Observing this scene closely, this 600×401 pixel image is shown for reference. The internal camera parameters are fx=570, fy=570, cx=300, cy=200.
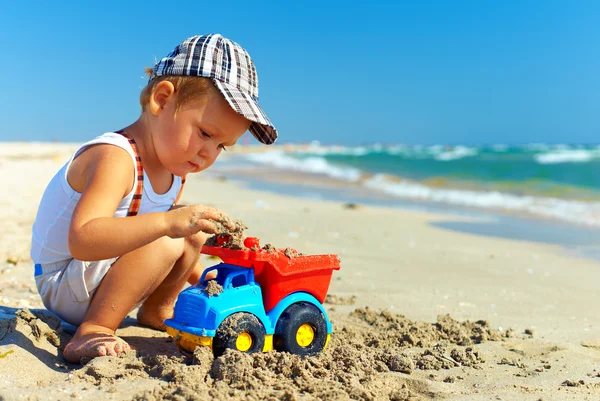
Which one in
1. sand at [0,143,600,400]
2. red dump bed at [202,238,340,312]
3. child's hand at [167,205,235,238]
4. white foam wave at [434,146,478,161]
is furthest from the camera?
white foam wave at [434,146,478,161]

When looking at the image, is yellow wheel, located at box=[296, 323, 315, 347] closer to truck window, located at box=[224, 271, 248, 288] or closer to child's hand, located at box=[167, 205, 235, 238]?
truck window, located at box=[224, 271, 248, 288]

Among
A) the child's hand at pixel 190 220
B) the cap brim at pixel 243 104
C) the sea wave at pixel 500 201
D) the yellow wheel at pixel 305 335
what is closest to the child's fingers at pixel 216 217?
the child's hand at pixel 190 220

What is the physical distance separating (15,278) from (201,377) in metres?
2.34

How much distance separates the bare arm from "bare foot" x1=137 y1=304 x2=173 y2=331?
0.83 metres

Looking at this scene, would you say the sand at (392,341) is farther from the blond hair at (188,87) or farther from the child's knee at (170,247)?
the blond hair at (188,87)

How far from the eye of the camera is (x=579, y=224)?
7613mm

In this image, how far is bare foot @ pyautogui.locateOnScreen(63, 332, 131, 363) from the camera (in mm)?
2273

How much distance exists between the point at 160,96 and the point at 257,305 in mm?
929

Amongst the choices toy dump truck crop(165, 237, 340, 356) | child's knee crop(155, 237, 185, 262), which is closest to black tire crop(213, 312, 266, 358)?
toy dump truck crop(165, 237, 340, 356)

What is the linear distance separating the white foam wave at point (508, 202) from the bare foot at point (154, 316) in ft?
21.5

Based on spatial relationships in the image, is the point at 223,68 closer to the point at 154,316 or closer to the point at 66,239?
the point at 66,239

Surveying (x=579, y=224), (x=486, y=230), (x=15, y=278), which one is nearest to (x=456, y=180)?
(x=579, y=224)

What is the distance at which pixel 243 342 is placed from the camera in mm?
2180

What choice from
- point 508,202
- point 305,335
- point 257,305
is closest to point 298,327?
point 305,335
